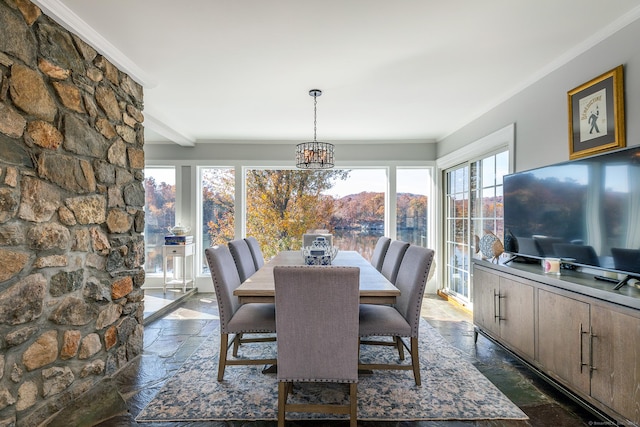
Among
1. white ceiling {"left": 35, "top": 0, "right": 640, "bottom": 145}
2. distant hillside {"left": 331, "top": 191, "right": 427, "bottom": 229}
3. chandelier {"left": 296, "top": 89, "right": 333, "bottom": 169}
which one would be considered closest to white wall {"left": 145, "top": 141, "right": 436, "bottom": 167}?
distant hillside {"left": 331, "top": 191, "right": 427, "bottom": 229}

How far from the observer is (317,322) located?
1.79 metres

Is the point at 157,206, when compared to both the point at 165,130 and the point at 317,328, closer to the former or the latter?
the point at 165,130

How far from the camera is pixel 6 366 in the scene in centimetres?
172

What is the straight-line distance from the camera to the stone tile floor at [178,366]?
193 cm

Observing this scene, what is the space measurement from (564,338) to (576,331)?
116mm

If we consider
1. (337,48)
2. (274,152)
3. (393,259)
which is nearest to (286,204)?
(274,152)

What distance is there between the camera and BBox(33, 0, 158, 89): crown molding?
76.7 inches

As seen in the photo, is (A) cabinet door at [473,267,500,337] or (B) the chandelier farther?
(B) the chandelier

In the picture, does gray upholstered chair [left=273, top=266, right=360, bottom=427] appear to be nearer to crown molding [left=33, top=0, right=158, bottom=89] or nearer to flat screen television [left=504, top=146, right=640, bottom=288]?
flat screen television [left=504, top=146, right=640, bottom=288]

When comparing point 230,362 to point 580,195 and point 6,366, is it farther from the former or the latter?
point 580,195

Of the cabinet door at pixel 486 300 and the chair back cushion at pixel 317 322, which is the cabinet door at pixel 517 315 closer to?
the cabinet door at pixel 486 300

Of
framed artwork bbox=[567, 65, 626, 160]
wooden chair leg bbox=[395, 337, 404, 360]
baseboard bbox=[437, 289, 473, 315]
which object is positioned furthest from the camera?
baseboard bbox=[437, 289, 473, 315]

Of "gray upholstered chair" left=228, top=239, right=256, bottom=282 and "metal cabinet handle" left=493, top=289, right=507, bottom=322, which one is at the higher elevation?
"gray upholstered chair" left=228, top=239, right=256, bottom=282

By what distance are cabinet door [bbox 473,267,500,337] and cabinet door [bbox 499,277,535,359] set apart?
0.27ft
